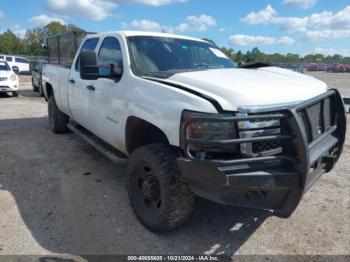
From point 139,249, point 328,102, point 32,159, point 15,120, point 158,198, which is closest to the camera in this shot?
point 139,249

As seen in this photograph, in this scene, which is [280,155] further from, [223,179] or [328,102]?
[328,102]

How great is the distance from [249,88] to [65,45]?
35.6 feet

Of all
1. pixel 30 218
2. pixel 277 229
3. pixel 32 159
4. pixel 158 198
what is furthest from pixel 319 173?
pixel 32 159

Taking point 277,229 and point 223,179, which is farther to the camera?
point 277,229

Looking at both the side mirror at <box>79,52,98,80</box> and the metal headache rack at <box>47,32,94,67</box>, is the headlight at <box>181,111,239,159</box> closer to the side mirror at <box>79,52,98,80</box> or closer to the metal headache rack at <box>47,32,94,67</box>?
Result: the side mirror at <box>79,52,98,80</box>

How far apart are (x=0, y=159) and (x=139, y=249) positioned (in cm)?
352

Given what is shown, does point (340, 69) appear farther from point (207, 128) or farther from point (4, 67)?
point (207, 128)

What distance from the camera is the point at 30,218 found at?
3545 millimetres

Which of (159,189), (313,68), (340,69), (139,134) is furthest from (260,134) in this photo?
(340,69)

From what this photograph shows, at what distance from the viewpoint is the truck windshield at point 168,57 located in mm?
3742

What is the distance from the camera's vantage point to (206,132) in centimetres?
266

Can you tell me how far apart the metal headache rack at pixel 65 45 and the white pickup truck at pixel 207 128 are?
24.3 feet

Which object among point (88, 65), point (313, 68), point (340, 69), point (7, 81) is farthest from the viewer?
point (340, 69)

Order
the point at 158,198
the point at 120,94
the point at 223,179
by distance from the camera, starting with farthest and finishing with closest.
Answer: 1. the point at 120,94
2. the point at 158,198
3. the point at 223,179
